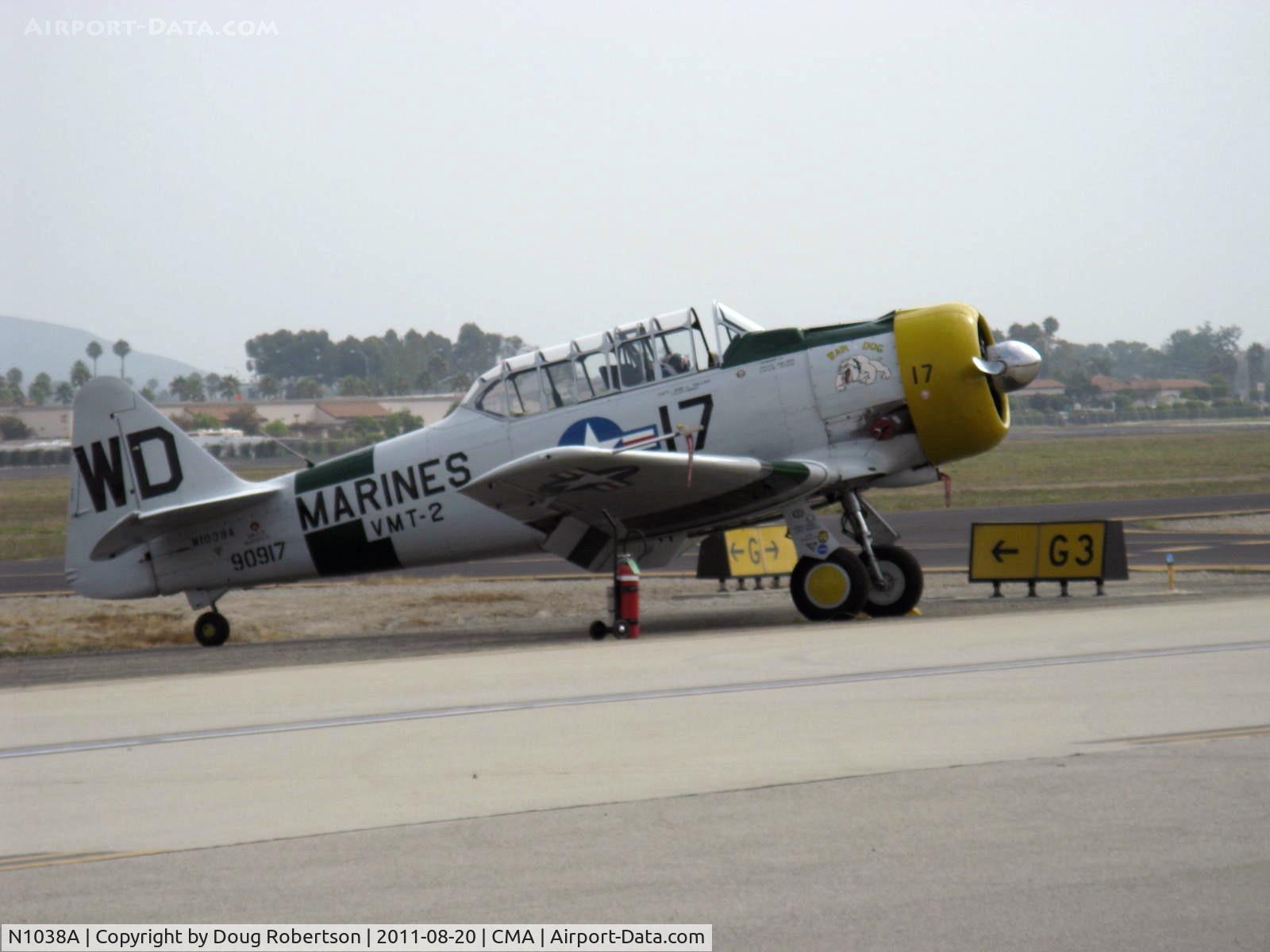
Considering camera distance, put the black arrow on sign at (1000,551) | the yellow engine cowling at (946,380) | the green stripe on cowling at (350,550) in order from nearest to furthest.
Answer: the yellow engine cowling at (946,380) < the green stripe on cowling at (350,550) < the black arrow on sign at (1000,551)

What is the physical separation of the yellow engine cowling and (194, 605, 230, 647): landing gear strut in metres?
8.23

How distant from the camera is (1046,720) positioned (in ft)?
26.5

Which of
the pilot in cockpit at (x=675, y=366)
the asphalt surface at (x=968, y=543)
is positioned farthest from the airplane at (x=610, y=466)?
the asphalt surface at (x=968, y=543)

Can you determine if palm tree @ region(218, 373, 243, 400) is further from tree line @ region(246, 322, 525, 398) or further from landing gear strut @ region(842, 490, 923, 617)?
landing gear strut @ region(842, 490, 923, 617)

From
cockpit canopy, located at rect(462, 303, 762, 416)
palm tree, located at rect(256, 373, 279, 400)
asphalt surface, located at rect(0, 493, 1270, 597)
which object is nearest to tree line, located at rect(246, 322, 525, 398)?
palm tree, located at rect(256, 373, 279, 400)

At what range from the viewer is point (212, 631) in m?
16.4

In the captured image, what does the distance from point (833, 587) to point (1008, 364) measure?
9.52 feet

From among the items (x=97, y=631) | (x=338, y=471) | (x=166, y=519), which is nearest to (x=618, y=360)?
(x=338, y=471)

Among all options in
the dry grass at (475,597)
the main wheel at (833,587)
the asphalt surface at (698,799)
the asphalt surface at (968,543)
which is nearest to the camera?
the asphalt surface at (698,799)

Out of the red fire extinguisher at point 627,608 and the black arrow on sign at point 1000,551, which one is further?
the black arrow on sign at point 1000,551

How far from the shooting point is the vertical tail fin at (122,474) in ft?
55.0

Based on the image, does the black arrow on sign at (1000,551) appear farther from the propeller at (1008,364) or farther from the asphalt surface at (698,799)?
the asphalt surface at (698,799)

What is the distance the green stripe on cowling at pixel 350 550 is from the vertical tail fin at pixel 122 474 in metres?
1.38

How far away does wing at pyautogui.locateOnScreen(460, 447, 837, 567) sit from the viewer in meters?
13.5
